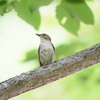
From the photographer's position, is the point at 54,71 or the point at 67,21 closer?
the point at 67,21

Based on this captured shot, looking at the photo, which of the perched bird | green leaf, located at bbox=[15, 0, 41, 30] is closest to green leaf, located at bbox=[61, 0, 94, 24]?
green leaf, located at bbox=[15, 0, 41, 30]

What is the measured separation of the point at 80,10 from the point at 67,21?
0.17 meters

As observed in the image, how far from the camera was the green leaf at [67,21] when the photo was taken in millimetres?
1582

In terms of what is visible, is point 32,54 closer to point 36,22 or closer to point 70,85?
point 70,85

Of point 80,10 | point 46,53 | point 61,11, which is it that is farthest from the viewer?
point 46,53

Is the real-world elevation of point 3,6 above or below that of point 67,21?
above

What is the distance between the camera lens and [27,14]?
1.52 m

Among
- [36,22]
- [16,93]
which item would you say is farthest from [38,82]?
[36,22]

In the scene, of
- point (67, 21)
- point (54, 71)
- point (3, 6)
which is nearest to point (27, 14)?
point (3, 6)

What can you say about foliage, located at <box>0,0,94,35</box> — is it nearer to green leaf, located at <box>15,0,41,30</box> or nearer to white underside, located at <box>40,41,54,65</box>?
green leaf, located at <box>15,0,41,30</box>

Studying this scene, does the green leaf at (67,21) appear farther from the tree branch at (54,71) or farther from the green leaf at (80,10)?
the tree branch at (54,71)

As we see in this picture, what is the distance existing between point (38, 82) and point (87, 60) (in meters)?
0.62

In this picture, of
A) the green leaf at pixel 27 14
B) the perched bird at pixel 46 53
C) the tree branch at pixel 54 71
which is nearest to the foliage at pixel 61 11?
the green leaf at pixel 27 14

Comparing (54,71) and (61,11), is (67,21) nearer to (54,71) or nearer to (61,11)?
(61,11)
